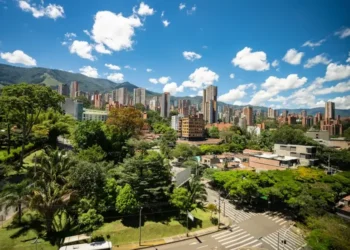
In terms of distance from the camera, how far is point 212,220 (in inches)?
1078

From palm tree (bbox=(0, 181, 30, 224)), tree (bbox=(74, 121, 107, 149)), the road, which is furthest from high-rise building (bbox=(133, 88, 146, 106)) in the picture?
palm tree (bbox=(0, 181, 30, 224))

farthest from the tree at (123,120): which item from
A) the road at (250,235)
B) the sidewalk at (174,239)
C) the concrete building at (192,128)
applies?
the concrete building at (192,128)

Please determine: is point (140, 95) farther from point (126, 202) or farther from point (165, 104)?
point (126, 202)

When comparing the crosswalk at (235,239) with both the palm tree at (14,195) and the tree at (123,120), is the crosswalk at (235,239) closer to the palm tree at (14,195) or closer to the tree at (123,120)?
the palm tree at (14,195)

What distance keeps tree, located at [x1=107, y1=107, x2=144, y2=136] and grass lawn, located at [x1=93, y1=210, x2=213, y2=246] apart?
1945 cm

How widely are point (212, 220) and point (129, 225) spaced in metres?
10.4

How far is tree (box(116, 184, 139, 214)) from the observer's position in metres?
22.9

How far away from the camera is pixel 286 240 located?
78.4 feet

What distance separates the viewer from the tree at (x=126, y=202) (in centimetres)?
2286

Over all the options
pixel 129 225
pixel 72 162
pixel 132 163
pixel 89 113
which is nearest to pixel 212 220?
pixel 129 225

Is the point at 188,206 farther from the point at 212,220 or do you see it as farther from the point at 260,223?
the point at 260,223

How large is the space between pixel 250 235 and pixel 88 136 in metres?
25.0

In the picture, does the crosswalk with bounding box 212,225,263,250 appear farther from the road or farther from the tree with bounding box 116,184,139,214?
the tree with bounding box 116,184,139,214

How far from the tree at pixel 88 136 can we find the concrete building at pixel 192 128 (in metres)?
53.2
